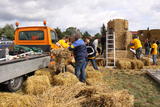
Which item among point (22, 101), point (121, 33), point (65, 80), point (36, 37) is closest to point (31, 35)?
point (36, 37)

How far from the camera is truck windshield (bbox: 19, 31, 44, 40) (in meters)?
7.25

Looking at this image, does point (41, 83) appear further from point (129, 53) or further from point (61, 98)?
point (129, 53)

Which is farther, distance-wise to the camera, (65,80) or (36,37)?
(36,37)

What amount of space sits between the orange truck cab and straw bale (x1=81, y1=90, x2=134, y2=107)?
5016 mm

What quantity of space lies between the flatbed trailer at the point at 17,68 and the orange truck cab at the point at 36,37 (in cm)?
130

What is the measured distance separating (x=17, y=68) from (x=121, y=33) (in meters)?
8.29

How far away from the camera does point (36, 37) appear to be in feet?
24.0

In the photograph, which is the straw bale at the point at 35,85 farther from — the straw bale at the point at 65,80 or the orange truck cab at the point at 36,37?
the orange truck cab at the point at 36,37

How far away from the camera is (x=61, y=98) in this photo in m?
2.36

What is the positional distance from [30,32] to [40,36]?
56 centimetres

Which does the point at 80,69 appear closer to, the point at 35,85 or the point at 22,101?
the point at 35,85

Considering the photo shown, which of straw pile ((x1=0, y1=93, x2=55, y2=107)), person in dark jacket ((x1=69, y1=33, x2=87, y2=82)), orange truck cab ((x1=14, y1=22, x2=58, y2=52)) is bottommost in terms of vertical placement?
straw pile ((x1=0, y1=93, x2=55, y2=107))

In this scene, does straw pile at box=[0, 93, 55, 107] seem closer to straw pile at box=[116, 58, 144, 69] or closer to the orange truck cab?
the orange truck cab

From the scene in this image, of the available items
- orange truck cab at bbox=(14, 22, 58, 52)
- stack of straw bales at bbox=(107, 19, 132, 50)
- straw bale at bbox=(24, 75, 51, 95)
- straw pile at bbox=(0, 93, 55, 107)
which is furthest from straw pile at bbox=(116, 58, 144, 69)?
straw pile at bbox=(0, 93, 55, 107)
